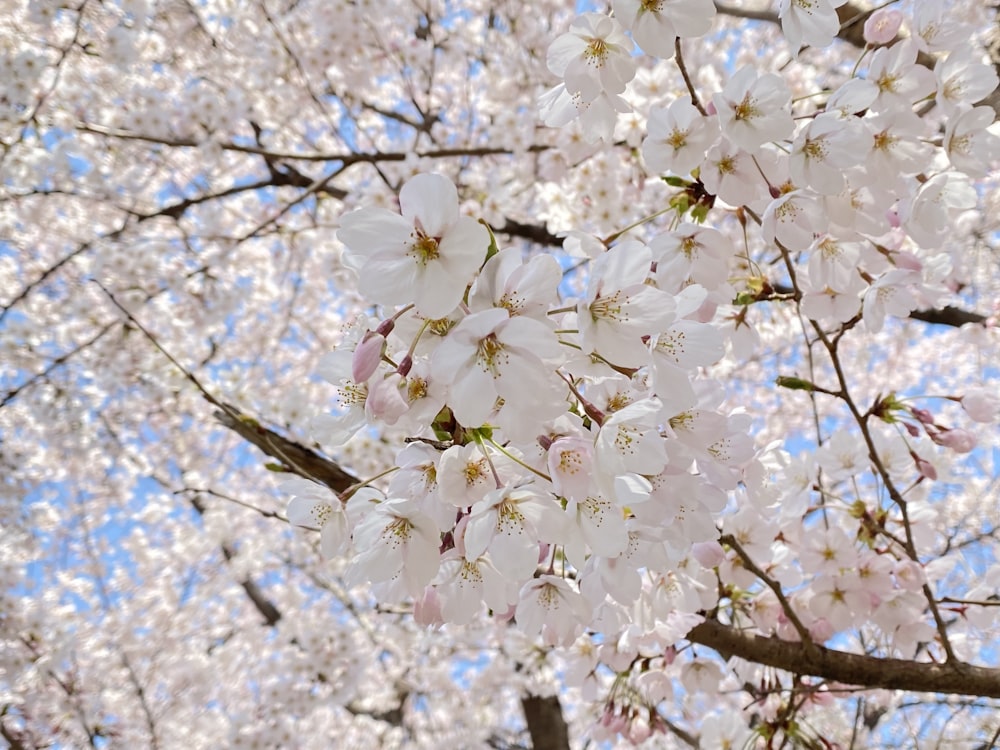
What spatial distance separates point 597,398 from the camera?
877 millimetres

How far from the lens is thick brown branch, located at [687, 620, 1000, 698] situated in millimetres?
1321

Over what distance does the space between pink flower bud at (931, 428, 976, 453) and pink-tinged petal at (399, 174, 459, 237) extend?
1.33m

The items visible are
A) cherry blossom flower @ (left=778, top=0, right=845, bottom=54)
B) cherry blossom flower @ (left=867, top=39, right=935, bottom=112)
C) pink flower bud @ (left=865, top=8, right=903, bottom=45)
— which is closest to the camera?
cherry blossom flower @ (left=778, top=0, right=845, bottom=54)

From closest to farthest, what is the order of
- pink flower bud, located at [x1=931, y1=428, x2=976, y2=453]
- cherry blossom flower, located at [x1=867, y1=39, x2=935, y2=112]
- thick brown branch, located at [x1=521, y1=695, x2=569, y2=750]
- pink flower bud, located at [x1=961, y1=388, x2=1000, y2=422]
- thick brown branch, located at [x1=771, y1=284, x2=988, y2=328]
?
1. cherry blossom flower, located at [x1=867, y1=39, x2=935, y2=112]
2. pink flower bud, located at [x1=931, y1=428, x2=976, y2=453]
3. pink flower bud, located at [x1=961, y1=388, x2=1000, y2=422]
4. thick brown branch, located at [x1=771, y1=284, x2=988, y2=328]
5. thick brown branch, located at [x1=521, y1=695, x2=569, y2=750]

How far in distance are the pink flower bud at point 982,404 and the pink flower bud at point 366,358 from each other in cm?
156

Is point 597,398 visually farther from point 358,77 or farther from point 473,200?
point 358,77

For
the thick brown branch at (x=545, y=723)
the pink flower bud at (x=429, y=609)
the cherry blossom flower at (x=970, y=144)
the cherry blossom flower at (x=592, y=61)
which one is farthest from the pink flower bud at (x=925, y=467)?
the thick brown branch at (x=545, y=723)

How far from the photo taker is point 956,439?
144 centimetres

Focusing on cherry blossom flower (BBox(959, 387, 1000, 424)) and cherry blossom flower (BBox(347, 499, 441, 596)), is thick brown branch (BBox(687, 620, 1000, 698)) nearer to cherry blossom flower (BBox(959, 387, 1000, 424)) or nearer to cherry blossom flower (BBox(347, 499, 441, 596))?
cherry blossom flower (BBox(959, 387, 1000, 424))

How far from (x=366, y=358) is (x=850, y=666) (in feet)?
4.35

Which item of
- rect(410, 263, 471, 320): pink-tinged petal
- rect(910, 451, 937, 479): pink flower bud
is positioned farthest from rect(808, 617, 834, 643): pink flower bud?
rect(410, 263, 471, 320): pink-tinged petal

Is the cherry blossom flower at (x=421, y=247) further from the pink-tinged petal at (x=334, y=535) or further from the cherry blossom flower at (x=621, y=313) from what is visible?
the pink-tinged petal at (x=334, y=535)

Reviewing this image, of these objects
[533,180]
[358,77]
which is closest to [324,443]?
[533,180]

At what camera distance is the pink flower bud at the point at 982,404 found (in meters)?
1.55
